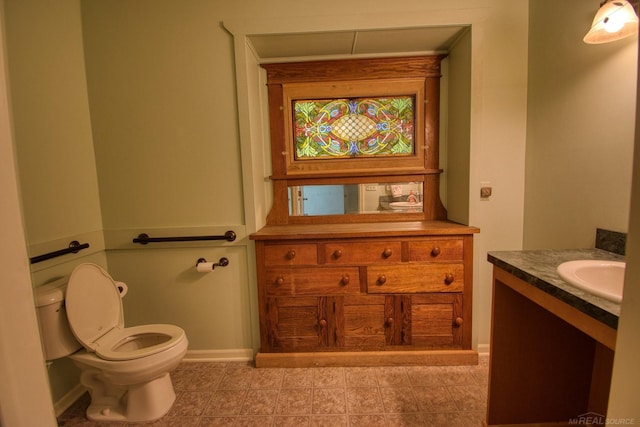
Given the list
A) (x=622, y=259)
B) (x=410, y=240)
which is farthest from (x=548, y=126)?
(x=410, y=240)

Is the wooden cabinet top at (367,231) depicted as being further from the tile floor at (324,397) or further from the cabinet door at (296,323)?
the tile floor at (324,397)

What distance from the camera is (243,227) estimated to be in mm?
1823

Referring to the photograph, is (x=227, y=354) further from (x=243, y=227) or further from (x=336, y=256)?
(x=336, y=256)

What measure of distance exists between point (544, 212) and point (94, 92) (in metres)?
3.13

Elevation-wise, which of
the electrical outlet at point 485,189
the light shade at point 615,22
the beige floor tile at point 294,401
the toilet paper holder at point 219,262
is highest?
the light shade at point 615,22

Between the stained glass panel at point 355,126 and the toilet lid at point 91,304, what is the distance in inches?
63.5

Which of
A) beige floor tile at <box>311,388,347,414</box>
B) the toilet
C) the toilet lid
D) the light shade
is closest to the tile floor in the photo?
beige floor tile at <box>311,388,347,414</box>

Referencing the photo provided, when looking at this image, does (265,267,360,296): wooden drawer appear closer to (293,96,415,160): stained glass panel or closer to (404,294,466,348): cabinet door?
(404,294,466,348): cabinet door

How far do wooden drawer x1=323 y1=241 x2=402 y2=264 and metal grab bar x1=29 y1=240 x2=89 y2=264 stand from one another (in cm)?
156

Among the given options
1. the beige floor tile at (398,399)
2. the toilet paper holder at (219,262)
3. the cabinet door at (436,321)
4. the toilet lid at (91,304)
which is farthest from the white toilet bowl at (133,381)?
the cabinet door at (436,321)

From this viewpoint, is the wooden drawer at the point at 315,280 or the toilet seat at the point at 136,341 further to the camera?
the wooden drawer at the point at 315,280

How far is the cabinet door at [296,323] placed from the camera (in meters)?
1.78

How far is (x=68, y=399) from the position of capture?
5.05 feet

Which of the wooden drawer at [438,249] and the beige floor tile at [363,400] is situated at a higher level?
the wooden drawer at [438,249]
